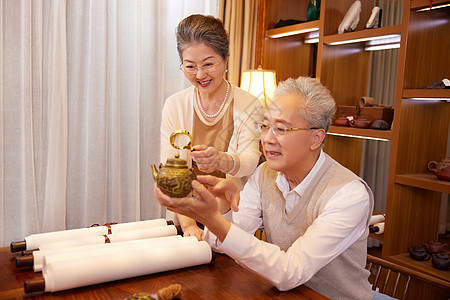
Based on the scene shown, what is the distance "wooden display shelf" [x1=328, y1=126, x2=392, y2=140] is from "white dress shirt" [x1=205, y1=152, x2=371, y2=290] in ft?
4.36

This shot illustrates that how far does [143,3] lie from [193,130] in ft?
5.78

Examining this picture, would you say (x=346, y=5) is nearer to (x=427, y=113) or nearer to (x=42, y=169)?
(x=427, y=113)

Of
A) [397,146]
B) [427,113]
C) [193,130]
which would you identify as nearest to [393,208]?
[397,146]

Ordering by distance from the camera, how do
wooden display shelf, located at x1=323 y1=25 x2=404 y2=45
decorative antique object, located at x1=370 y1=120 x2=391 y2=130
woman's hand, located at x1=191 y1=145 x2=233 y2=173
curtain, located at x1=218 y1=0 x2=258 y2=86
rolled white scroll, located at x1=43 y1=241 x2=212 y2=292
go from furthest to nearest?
curtain, located at x1=218 y1=0 x2=258 y2=86
decorative antique object, located at x1=370 y1=120 x2=391 y2=130
wooden display shelf, located at x1=323 y1=25 x2=404 y2=45
woman's hand, located at x1=191 y1=145 x2=233 y2=173
rolled white scroll, located at x1=43 y1=241 x2=212 y2=292

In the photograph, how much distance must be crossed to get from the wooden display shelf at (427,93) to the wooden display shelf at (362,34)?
1.41ft

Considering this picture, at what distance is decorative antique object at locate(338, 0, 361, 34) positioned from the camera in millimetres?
3111

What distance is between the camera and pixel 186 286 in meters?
1.25

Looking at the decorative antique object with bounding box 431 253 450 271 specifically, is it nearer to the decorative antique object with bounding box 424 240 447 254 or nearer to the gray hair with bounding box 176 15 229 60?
the decorative antique object with bounding box 424 240 447 254

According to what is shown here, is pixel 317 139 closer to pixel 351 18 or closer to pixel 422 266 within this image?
pixel 422 266

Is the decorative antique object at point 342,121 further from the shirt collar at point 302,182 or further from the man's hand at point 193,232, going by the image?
the man's hand at point 193,232

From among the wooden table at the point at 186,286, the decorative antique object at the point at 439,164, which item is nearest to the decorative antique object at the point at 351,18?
the decorative antique object at the point at 439,164

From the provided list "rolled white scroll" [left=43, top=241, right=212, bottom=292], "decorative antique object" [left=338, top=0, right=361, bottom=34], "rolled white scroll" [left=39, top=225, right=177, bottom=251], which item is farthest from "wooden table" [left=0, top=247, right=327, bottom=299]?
"decorative antique object" [left=338, top=0, right=361, bottom=34]

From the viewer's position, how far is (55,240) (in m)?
1.48

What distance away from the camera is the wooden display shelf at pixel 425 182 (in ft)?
7.93
